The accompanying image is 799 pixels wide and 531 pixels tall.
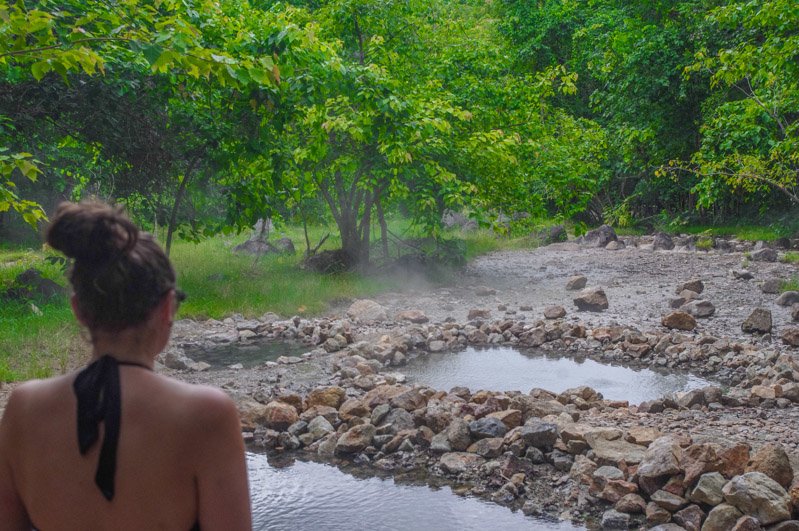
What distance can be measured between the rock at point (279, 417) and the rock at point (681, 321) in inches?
227

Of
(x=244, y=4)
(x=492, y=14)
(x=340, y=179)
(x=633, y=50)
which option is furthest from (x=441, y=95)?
(x=492, y=14)

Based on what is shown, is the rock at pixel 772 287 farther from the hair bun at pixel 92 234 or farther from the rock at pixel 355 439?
the hair bun at pixel 92 234

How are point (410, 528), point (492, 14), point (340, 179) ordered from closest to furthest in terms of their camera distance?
point (410, 528), point (340, 179), point (492, 14)

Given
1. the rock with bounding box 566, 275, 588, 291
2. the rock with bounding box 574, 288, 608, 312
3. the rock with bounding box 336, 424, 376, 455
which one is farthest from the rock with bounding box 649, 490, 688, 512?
the rock with bounding box 566, 275, 588, 291

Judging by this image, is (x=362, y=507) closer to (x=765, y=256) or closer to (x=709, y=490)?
(x=709, y=490)

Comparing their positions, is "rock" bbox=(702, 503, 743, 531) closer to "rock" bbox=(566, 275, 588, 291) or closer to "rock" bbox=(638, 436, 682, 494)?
"rock" bbox=(638, 436, 682, 494)

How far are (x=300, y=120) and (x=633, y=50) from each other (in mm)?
13922

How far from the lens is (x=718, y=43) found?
20.9 meters

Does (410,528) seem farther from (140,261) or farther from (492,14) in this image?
(492,14)

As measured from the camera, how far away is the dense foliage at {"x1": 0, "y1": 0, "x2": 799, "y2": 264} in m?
9.19

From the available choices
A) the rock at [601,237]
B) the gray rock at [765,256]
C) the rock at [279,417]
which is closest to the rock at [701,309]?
the gray rock at [765,256]

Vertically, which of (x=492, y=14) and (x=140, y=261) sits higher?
(x=492, y=14)

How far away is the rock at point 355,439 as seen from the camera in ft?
22.1

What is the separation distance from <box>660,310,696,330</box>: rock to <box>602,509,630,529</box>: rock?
5.95 metres
